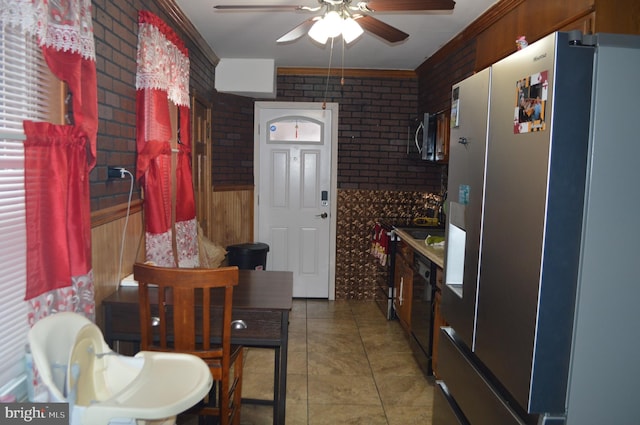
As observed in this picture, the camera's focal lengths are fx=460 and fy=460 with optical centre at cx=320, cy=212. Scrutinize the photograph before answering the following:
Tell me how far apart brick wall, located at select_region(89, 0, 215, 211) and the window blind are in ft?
1.94

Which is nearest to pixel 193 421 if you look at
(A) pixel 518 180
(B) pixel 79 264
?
(B) pixel 79 264

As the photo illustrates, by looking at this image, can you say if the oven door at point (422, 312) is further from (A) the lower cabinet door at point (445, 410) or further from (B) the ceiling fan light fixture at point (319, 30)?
(B) the ceiling fan light fixture at point (319, 30)

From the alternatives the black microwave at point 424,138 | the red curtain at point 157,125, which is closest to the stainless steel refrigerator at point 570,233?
the red curtain at point 157,125

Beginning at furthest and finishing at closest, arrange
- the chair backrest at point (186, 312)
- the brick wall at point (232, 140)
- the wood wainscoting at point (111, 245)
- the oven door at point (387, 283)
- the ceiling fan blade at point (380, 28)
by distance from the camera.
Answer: the brick wall at point (232, 140) < the oven door at point (387, 283) < the ceiling fan blade at point (380, 28) < the wood wainscoting at point (111, 245) < the chair backrest at point (186, 312)

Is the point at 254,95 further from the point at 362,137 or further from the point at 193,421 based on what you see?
the point at 193,421

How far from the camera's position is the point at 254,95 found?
500 centimetres

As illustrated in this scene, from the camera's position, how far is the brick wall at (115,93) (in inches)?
84.0

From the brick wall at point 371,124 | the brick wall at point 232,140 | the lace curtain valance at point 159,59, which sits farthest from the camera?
the brick wall at point 371,124

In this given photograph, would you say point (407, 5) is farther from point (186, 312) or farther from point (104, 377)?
point (104, 377)

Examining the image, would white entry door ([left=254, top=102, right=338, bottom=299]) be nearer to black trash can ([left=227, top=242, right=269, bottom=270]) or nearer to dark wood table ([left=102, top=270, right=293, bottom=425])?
black trash can ([left=227, top=242, right=269, bottom=270])

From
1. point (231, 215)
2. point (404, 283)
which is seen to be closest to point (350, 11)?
point (404, 283)

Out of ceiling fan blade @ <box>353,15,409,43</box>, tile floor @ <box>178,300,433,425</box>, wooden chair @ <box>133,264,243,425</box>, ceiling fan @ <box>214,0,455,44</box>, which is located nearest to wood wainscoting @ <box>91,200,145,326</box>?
wooden chair @ <box>133,264,243,425</box>

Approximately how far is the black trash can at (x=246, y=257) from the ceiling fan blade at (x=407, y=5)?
2904 mm

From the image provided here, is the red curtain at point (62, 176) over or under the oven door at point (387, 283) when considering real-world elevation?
over
